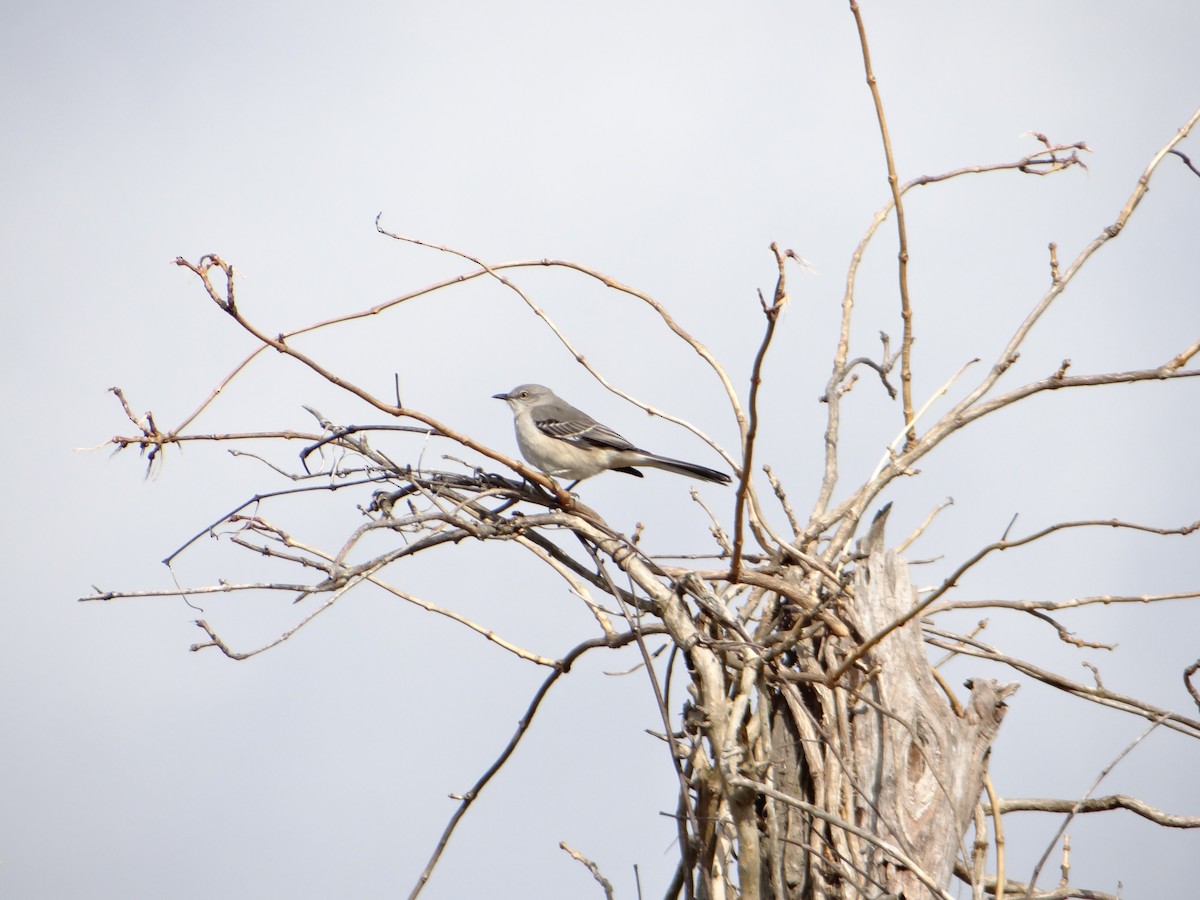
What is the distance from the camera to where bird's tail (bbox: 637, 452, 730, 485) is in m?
6.86

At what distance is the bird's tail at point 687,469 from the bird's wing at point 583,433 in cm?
32

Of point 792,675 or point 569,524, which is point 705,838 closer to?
point 792,675

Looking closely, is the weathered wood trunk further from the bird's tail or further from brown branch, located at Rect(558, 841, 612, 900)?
the bird's tail

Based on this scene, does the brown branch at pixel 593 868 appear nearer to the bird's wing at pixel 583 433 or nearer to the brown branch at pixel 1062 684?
the brown branch at pixel 1062 684

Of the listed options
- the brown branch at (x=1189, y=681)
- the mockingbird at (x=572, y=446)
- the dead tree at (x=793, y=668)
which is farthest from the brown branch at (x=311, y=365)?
the mockingbird at (x=572, y=446)

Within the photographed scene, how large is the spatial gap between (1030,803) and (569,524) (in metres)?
1.92

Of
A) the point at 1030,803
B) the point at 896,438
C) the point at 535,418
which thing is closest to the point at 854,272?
the point at 896,438

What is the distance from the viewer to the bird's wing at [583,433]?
25.8 ft

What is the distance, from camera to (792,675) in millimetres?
3719

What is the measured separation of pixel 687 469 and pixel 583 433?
3.57ft

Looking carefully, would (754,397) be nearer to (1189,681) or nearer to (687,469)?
(1189,681)

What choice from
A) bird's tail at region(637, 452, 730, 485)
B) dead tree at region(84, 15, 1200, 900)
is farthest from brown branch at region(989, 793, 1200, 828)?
bird's tail at region(637, 452, 730, 485)

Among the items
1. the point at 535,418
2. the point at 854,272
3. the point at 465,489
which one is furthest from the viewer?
the point at 535,418

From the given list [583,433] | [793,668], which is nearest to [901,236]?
[793,668]
